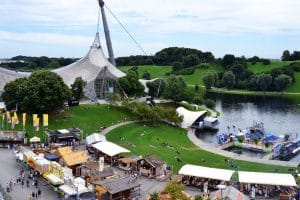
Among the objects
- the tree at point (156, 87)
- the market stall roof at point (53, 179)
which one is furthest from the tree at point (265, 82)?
the market stall roof at point (53, 179)

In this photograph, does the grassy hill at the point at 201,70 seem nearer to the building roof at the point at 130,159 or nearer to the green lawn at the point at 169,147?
the green lawn at the point at 169,147

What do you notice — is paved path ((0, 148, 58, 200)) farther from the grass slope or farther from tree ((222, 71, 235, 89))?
the grass slope

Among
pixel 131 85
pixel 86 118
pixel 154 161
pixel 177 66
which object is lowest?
pixel 154 161

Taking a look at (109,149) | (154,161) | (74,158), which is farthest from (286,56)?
(74,158)

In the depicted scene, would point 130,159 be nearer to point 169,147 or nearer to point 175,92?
point 169,147

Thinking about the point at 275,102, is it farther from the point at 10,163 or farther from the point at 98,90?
the point at 10,163

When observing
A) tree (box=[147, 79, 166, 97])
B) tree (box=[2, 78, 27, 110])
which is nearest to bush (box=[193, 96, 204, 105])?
tree (box=[147, 79, 166, 97])
